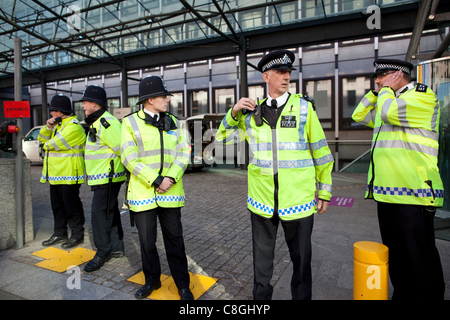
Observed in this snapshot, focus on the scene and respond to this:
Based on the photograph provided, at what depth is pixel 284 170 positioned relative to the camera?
2.35m

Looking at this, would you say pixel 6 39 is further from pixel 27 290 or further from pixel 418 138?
pixel 418 138

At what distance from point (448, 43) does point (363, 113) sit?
304 cm

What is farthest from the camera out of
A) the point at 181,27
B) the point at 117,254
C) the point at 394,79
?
the point at 181,27

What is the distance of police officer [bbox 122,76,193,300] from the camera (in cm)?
295

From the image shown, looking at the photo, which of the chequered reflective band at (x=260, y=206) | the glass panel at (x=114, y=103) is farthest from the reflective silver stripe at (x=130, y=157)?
the glass panel at (x=114, y=103)

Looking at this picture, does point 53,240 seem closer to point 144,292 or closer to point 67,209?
point 67,209

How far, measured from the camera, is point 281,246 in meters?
4.45

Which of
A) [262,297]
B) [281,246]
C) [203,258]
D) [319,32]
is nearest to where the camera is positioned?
[262,297]

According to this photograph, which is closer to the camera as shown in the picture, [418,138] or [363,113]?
[418,138]

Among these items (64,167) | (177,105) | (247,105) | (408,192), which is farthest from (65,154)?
(177,105)

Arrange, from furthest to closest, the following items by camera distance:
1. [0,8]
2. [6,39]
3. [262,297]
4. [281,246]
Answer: [6,39]
[0,8]
[281,246]
[262,297]

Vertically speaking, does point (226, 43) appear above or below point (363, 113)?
above

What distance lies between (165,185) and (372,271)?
5.85ft

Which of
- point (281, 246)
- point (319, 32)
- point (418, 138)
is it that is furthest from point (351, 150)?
point (418, 138)
